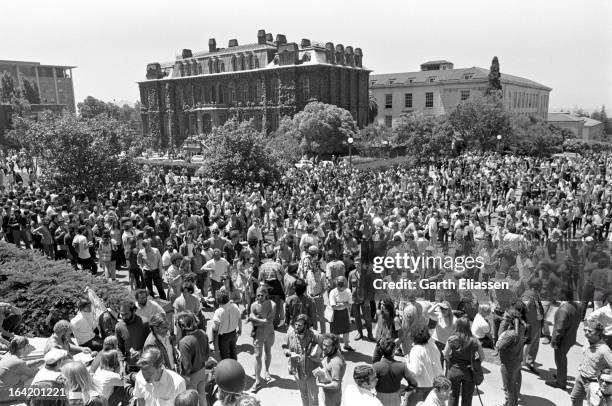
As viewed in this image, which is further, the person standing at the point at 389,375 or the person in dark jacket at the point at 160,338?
the person in dark jacket at the point at 160,338

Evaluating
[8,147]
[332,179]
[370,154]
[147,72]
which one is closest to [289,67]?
[370,154]

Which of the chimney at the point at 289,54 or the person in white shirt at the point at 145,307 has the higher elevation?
the chimney at the point at 289,54

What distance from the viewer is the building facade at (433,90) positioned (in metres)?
65.6

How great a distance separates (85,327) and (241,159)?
16.0 metres

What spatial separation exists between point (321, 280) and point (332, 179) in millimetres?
16373

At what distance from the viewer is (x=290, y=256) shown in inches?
395

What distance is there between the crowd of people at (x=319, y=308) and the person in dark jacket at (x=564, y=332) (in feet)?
0.07

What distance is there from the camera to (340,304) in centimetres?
698

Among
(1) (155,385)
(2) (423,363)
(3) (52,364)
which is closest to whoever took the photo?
(1) (155,385)

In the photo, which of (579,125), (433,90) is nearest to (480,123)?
(433,90)

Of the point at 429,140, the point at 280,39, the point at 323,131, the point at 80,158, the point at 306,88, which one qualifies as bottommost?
the point at 80,158

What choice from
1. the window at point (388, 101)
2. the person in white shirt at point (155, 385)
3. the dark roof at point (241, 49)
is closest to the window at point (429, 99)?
the window at point (388, 101)

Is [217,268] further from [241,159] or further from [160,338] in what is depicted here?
[241,159]

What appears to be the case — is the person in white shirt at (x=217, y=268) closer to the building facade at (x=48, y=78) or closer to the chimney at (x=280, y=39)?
the chimney at (x=280, y=39)
